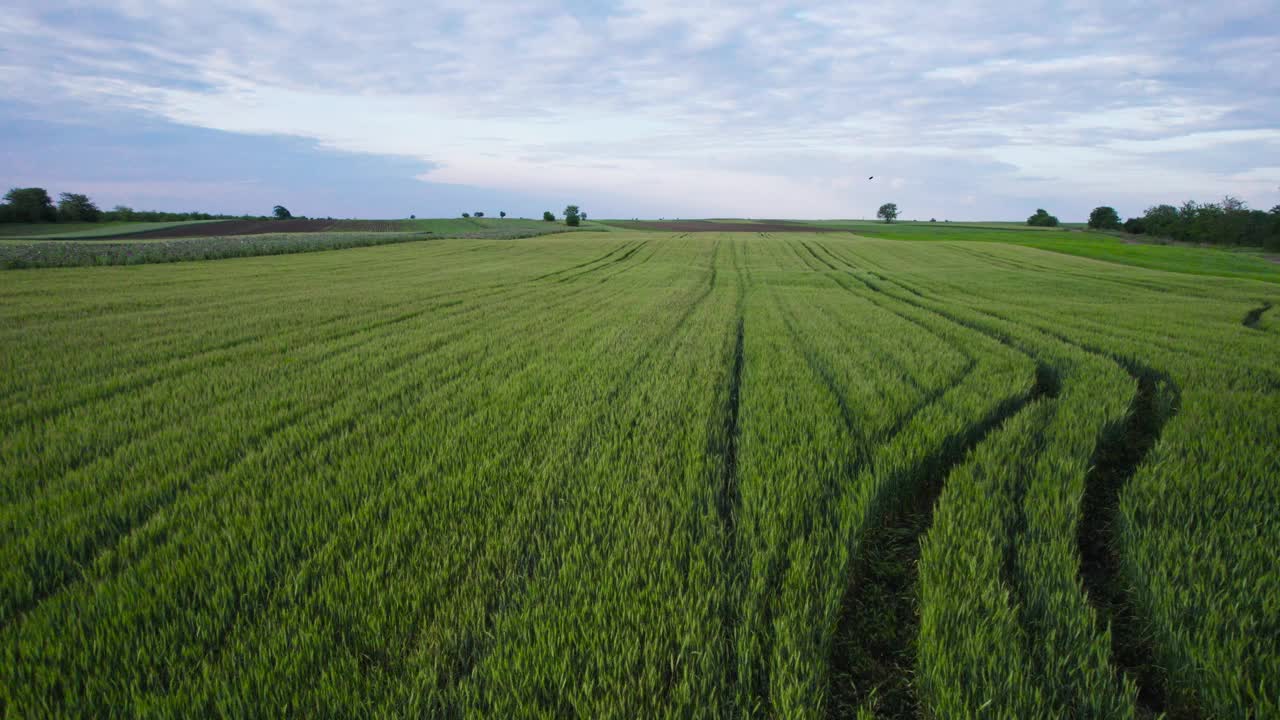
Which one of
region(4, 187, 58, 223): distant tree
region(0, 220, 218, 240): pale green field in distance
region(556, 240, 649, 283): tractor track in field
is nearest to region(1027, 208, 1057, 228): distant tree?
region(556, 240, 649, 283): tractor track in field

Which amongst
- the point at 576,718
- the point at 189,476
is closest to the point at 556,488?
the point at 576,718

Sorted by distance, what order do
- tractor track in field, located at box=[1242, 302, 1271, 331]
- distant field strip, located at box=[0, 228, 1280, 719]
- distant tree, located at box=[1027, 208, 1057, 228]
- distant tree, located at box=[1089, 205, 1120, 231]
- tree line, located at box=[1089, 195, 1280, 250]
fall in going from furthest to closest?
distant tree, located at box=[1027, 208, 1057, 228] → distant tree, located at box=[1089, 205, 1120, 231] → tree line, located at box=[1089, 195, 1280, 250] → tractor track in field, located at box=[1242, 302, 1271, 331] → distant field strip, located at box=[0, 228, 1280, 719]

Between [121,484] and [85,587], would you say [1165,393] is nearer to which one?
[85,587]

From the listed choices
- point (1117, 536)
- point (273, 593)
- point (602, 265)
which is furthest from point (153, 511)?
point (602, 265)

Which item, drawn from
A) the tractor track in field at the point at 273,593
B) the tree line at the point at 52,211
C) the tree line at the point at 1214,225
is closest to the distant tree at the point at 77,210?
the tree line at the point at 52,211

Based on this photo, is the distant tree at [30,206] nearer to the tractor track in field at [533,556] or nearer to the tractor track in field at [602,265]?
the tractor track in field at [602,265]

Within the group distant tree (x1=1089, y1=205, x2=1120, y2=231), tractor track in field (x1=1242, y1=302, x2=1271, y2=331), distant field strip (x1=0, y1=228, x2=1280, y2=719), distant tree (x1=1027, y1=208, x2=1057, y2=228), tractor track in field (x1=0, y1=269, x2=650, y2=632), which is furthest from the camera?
distant tree (x1=1027, y1=208, x2=1057, y2=228)

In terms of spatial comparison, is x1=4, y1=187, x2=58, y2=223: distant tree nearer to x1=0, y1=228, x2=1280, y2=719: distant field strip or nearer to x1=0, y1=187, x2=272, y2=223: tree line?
x1=0, y1=187, x2=272, y2=223: tree line
